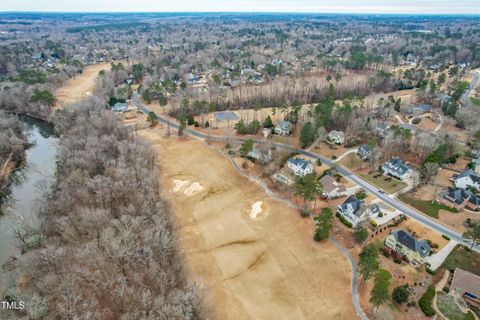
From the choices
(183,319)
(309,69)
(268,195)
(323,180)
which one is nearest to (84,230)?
(183,319)

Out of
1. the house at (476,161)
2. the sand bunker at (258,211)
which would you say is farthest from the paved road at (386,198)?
the house at (476,161)

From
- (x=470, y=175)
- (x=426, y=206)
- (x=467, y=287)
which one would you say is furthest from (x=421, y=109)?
(x=467, y=287)

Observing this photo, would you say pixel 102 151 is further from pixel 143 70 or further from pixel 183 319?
pixel 143 70

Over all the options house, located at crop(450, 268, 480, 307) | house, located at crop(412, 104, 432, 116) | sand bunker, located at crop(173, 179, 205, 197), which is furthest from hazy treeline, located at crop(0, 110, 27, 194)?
house, located at crop(412, 104, 432, 116)

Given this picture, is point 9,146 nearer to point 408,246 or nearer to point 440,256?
point 408,246

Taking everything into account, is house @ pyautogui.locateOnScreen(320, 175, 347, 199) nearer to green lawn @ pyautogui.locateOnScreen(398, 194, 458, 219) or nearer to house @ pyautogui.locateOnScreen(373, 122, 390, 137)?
green lawn @ pyautogui.locateOnScreen(398, 194, 458, 219)

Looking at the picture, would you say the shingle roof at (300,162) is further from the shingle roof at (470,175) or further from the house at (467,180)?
the shingle roof at (470,175)

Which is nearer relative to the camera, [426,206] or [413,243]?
[413,243]
